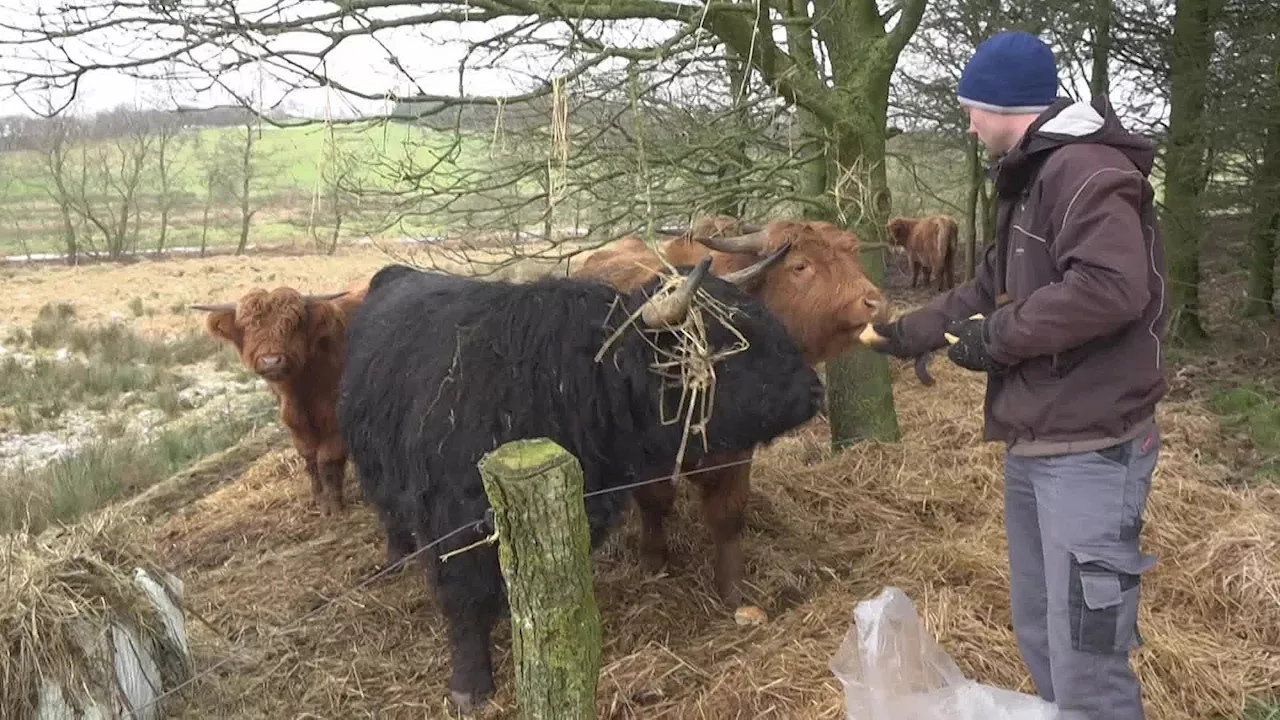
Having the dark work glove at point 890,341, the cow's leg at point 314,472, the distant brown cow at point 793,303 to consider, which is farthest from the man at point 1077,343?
the cow's leg at point 314,472

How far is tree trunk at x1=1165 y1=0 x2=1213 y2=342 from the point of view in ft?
28.1

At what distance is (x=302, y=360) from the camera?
640 cm

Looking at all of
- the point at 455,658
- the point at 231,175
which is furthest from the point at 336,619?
the point at 231,175

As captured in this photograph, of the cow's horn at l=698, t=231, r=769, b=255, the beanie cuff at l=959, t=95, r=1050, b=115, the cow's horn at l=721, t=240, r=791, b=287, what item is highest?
the beanie cuff at l=959, t=95, r=1050, b=115

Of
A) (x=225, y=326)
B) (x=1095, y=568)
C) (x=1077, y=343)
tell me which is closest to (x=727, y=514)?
(x=1095, y=568)

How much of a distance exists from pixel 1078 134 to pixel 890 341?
973 millimetres

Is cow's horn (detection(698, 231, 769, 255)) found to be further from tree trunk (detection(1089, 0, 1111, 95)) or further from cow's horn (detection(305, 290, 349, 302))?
tree trunk (detection(1089, 0, 1111, 95))

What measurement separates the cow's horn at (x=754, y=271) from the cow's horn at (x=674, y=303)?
615mm

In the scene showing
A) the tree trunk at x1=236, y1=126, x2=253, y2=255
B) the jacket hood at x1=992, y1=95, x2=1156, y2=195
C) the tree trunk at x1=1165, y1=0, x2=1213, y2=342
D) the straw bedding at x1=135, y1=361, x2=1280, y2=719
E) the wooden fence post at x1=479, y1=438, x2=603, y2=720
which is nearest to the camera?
the wooden fence post at x1=479, y1=438, x2=603, y2=720

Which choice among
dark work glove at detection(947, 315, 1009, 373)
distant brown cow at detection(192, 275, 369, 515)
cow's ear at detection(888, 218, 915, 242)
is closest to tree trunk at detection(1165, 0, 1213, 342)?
dark work glove at detection(947, 315, 1009, 373)

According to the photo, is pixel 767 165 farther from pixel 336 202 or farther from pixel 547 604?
pixel 547 604

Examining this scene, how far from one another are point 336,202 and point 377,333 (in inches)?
32.8

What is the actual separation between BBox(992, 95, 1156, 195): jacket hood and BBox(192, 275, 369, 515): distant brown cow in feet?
16.6

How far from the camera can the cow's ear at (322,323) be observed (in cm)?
655
